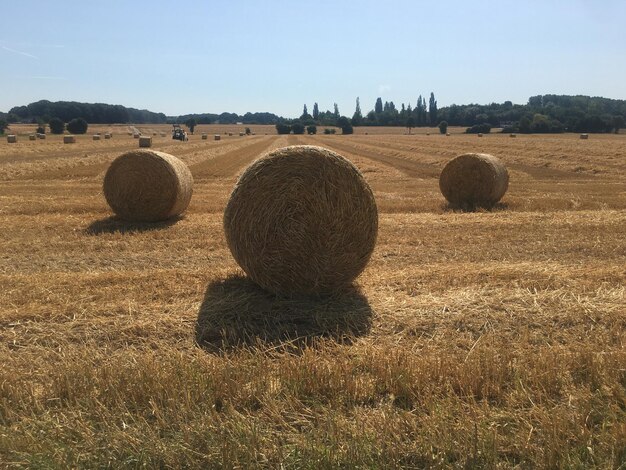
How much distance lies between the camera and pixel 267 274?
6566 mm

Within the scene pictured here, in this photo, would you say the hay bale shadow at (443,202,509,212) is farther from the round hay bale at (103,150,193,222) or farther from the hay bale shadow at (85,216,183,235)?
the hay bale shadow at (85,216,183,235)

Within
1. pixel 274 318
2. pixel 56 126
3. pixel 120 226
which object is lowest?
pixel 274 318

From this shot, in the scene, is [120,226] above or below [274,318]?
above

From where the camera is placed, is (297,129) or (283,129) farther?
(297,129)

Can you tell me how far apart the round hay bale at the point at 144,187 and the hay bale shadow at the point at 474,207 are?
23.9 ft

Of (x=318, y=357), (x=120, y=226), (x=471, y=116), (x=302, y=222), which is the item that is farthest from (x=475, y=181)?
(x=471, y=116)

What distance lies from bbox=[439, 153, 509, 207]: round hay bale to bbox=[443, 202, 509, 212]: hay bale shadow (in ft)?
0.19

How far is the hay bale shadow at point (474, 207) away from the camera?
14455mm

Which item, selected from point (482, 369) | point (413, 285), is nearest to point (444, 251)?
point (413, 285)

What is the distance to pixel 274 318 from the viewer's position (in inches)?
236

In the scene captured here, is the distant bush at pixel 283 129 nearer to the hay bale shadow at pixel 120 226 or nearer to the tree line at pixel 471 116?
the tree line at pixel 471 116

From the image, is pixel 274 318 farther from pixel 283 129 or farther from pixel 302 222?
pixel 283 129

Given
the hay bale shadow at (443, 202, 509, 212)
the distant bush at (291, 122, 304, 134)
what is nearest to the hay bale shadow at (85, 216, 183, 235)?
the hay bale shadow at (443, 202, 509, 212)

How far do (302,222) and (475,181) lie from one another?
9.99 metres
